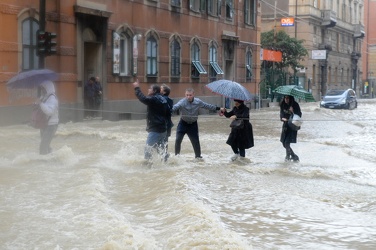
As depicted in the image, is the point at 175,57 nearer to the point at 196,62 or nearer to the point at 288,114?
the point at 196,62

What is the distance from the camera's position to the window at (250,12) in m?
41.6

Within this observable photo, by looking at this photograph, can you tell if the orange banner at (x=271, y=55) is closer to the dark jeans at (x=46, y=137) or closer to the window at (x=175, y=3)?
the window at (x=175, y=3)

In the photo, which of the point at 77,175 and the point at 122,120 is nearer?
the point at 77,175

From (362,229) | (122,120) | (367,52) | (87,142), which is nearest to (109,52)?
(122,120)

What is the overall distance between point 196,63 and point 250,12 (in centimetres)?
958

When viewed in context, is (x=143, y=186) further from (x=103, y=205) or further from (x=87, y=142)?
(x=87, y=142)

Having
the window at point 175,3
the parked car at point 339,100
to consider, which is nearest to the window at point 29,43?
the window at point 175,3

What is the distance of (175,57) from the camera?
32.3 metres

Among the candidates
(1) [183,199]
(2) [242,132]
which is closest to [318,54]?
(2) [242,132]

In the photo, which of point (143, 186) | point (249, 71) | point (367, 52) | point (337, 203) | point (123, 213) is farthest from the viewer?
point (367, 52)

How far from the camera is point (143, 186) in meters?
11.1

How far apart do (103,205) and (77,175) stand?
2.86m

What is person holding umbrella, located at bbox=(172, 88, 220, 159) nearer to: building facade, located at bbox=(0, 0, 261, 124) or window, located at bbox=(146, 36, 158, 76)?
building facade, located at bbox=(0, 0, 261, 124)

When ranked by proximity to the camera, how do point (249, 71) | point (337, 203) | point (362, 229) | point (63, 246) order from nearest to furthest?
point (63, 246), point (362, 229), point (337, 203), point (249, 71)
